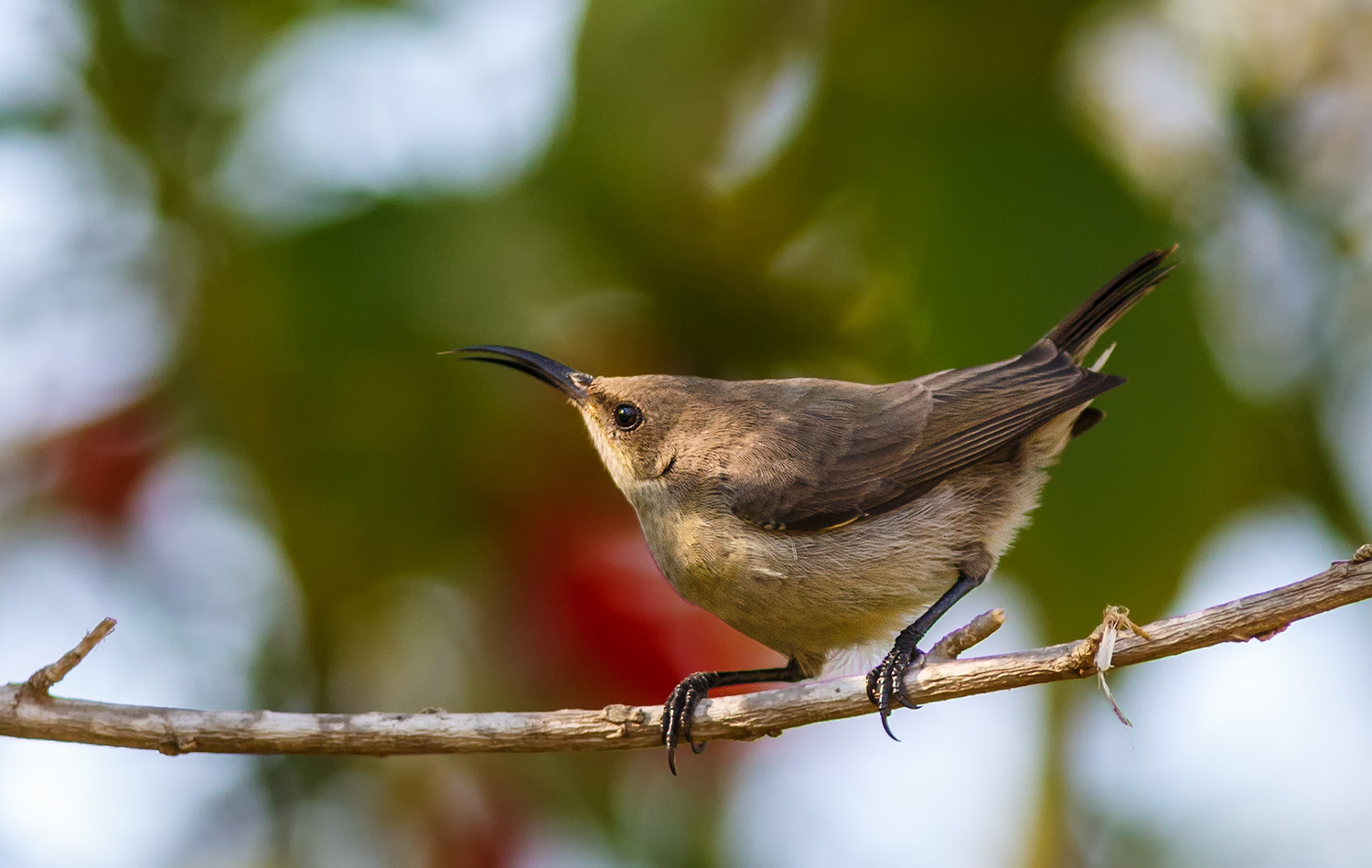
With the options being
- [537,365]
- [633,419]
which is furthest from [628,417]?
[537,365]

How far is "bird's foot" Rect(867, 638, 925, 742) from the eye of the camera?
8.84ft

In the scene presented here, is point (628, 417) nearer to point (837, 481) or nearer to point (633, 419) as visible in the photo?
point (633, 419)

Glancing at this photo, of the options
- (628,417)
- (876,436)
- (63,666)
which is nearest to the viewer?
(63,666)

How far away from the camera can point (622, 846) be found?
3520mm

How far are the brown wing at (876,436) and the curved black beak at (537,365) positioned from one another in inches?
20.1

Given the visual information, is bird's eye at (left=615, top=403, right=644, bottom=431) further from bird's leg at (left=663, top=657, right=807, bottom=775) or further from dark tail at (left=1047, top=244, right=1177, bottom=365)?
dark tail at (left=1047, top=244, right=1177, bottom=365)

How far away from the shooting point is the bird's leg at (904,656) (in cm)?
274

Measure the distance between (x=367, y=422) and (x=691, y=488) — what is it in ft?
2.94

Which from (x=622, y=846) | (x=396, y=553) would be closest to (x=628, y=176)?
(x=396, y=553)

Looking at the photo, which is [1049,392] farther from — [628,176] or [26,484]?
[26,484]

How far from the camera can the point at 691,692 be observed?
3.33m

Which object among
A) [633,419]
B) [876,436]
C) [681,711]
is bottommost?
[681,711]

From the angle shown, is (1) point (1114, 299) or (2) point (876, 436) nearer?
(1) point (1114, 299)

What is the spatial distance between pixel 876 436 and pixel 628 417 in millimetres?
696
